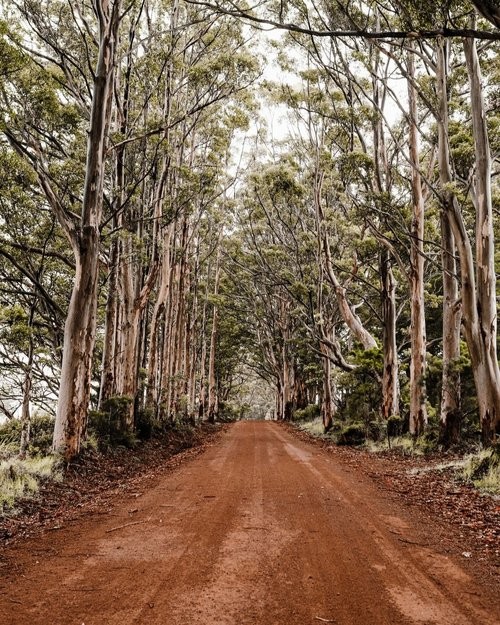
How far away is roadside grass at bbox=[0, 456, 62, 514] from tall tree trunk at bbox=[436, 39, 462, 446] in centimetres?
923

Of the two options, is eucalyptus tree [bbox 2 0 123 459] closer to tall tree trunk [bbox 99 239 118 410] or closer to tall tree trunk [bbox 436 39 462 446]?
tall tree trunk [bbox 99 239 118 410]

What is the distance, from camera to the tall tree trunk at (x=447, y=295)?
37.0 ft

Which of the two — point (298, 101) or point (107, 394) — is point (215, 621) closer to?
point (107, 394)

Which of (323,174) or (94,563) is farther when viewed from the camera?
(323,174)

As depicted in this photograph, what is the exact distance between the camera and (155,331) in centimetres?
1545

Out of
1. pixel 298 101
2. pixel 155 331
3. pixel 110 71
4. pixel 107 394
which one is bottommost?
pixel 107 394

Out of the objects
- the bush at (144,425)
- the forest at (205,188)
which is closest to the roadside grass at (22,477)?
the forest at (205,188)

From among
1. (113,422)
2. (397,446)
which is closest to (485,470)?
(397,446)

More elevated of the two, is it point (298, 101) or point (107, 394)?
point (298, 101)

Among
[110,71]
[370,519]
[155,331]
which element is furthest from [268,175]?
[370,519]

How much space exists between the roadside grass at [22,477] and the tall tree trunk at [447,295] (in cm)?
923

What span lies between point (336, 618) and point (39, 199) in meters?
13.8

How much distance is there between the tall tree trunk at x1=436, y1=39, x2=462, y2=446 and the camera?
37.0 feet

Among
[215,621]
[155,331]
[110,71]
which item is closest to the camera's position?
[215,621]
